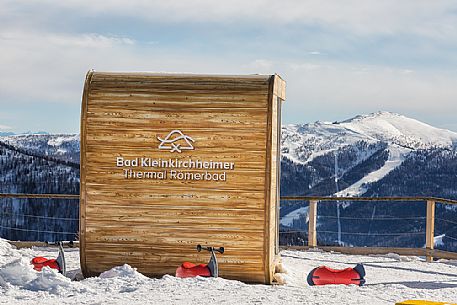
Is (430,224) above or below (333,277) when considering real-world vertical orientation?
above

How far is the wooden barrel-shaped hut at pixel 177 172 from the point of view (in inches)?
434

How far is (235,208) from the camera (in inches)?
436

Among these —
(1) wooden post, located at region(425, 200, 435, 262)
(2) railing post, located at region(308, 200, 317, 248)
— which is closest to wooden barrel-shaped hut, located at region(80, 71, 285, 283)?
(2) railing post, located at region(308, 200, 317, 248)

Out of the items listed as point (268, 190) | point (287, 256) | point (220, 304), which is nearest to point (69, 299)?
point (220, 304)

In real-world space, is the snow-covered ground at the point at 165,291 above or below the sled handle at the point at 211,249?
below

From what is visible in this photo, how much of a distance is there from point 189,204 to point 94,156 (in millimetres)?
1671

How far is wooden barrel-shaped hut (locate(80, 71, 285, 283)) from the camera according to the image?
11.0 metres

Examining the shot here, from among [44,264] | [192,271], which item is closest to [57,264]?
[44,264]

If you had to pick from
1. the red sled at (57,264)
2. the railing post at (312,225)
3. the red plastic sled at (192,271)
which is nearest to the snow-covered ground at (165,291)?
the red plastic sled at (192,271)

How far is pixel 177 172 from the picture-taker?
11.2 metres

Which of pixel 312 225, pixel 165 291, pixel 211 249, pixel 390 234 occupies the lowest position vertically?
pixel 165 291

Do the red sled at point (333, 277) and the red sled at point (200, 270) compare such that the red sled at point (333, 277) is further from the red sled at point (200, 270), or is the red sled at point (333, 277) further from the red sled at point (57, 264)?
the red sled at point (57, 264)

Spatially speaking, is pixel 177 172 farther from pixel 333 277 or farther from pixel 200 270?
pixel 333 277

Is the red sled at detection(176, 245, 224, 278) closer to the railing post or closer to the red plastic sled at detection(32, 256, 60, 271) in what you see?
the red plastic sled at detection(32, 256, 60, 271)
